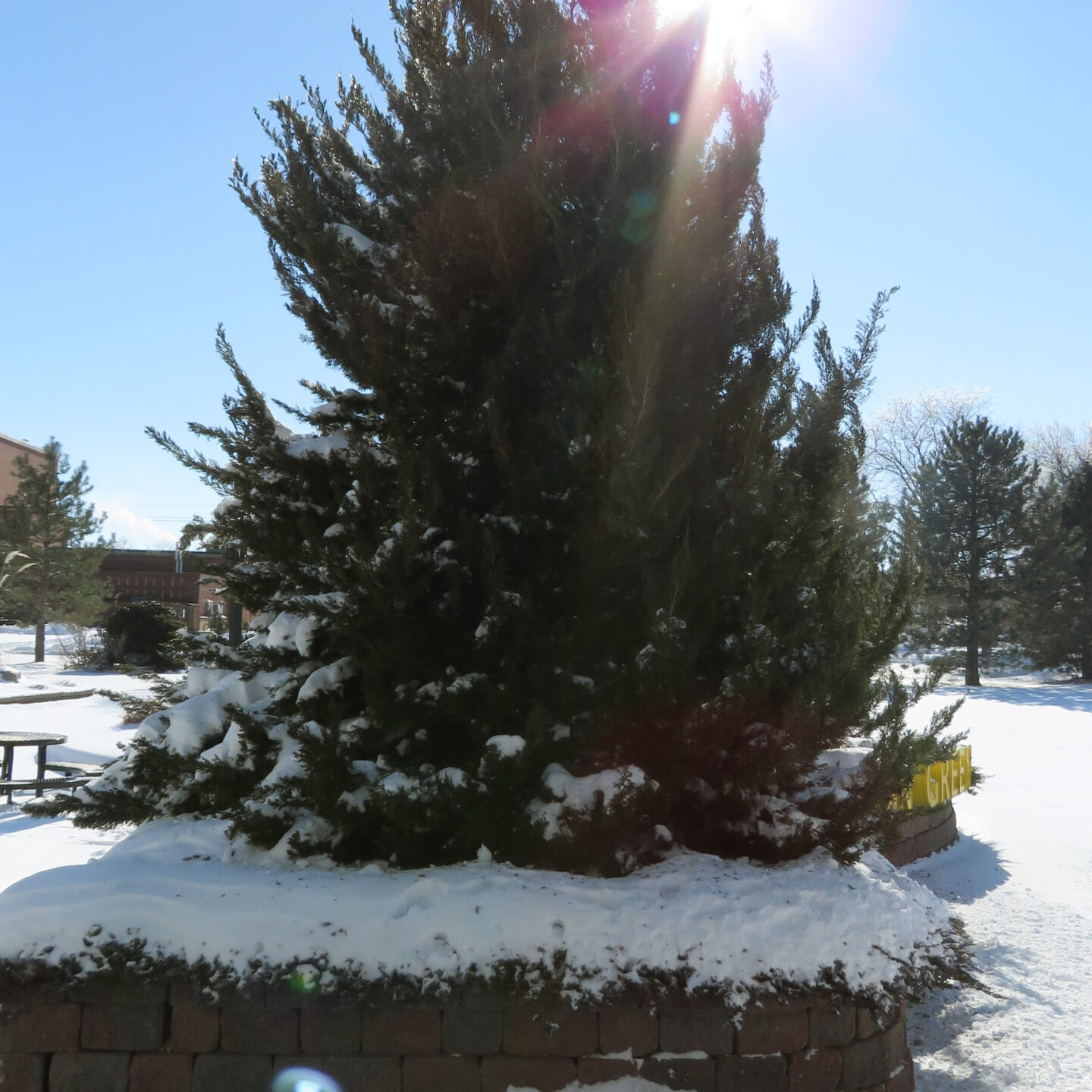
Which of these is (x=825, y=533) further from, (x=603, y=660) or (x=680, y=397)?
(x=603, y=660)

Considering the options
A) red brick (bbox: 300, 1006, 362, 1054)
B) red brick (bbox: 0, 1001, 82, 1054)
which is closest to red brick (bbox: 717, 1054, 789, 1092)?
red brick (bbox: 300, 1006, 362, 1054)

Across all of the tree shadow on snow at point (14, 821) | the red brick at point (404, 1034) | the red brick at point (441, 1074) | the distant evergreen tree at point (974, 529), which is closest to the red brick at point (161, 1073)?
the red brick at point (404, 1034)

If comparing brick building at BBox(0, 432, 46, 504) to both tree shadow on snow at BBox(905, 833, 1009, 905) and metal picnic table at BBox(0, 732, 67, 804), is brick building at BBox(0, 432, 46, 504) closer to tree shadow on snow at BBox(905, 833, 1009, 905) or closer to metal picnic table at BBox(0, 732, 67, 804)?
metal picnic table at BBox(0, 732, 67, 804)

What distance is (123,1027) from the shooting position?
2842 mm

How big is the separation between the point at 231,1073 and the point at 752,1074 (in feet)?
5.61

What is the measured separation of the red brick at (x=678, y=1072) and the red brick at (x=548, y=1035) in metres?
0.19

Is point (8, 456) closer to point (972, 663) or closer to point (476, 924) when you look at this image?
point (972, 663)

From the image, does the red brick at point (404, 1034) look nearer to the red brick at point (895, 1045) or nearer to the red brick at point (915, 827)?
the red brick at point (895, 1045)

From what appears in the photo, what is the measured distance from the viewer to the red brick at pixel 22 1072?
2.82 m

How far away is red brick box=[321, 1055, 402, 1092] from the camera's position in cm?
281

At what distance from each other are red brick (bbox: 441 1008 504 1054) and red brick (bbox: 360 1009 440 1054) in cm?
4

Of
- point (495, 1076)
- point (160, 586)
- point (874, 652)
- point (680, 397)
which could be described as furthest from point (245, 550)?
point (160, 586)

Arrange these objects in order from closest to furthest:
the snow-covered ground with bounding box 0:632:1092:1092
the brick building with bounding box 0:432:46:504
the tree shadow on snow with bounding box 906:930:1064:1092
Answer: the snow-covered ground with bounding box 0:632:1092:1092, the tree shadow on snow with bounding box 906:930:1064:1092, the brick building with bounding box 0:432:46:504

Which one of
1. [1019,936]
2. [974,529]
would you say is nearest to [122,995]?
[1019,936]
